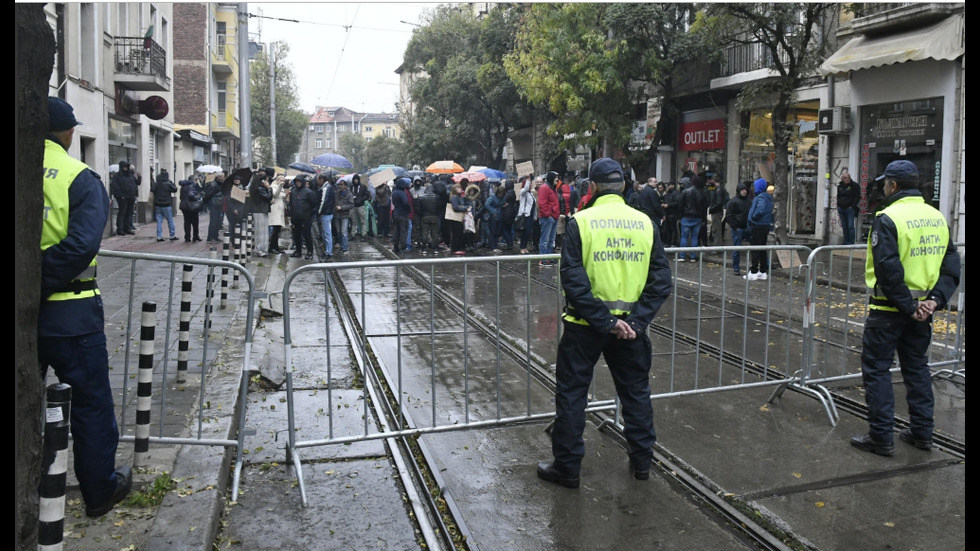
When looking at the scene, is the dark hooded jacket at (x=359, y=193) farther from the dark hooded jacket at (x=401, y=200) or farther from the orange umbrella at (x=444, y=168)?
the orange umbrella at (x=444, y=168)

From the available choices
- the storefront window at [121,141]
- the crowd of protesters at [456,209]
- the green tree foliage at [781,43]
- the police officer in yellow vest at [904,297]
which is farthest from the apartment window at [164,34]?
the police officer in yellow vest at [904,297]

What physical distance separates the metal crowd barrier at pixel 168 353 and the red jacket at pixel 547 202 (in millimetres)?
8210

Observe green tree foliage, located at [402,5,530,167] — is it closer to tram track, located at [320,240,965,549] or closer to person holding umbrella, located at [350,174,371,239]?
person holding umbrella, located at [350,174,371,239]

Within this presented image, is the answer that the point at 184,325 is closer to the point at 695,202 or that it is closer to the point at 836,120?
the point at 695,202

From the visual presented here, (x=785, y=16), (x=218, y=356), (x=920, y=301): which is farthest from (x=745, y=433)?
(x=785, y=16)

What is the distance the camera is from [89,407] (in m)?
4.04

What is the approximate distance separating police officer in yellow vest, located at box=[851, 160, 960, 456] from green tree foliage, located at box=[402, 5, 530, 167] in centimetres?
3082

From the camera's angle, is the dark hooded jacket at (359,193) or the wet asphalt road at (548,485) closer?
the wet asphalt road at (548,485)

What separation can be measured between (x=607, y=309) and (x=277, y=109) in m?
64.3

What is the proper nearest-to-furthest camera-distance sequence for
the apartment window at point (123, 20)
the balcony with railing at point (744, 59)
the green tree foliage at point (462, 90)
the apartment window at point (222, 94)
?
the balcony with railing at point (744, 59), the apartment window at point (123, 20), the green tree foliage at point (462, 90), the apartment window at point (222, 94)

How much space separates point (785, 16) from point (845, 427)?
41.6 feet

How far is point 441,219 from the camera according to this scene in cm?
2036

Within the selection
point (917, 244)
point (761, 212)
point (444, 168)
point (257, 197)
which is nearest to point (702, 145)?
point (761, 212)

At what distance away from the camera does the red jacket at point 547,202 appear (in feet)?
58.1
